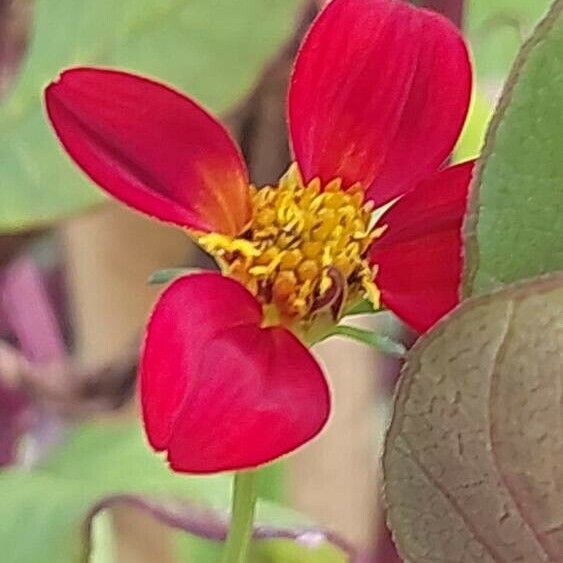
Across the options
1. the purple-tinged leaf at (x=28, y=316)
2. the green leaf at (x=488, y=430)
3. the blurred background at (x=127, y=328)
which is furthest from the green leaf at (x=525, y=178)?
the purple-tinged leaf at (x=28, y=316)

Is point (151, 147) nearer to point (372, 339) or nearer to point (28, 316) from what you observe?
point (372, 339)

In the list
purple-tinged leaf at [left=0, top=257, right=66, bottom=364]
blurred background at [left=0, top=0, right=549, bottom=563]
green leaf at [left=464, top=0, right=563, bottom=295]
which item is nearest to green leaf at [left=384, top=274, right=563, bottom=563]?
green leaf at [left=464, top=0, right=563, bottom=295]

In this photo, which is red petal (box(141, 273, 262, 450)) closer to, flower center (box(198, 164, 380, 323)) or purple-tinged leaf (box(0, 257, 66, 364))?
flower center (box(198, 164, 380, 323))

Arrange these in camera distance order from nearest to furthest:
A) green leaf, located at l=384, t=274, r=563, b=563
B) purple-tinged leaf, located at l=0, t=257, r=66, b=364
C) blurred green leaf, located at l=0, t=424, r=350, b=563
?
green leaf, located at l=384, t=274, r=563, b=563 < blurred green leaf, located at l=0, t=424, r=350, b=563 < purple-tinged leaf, located at l=0, t=257, r=66, b=364

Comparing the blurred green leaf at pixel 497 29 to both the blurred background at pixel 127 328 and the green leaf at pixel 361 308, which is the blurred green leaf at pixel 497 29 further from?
the green leaf at pixel 361 308

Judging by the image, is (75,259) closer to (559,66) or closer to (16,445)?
(16,445)

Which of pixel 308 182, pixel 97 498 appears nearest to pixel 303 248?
pixel 308 182
